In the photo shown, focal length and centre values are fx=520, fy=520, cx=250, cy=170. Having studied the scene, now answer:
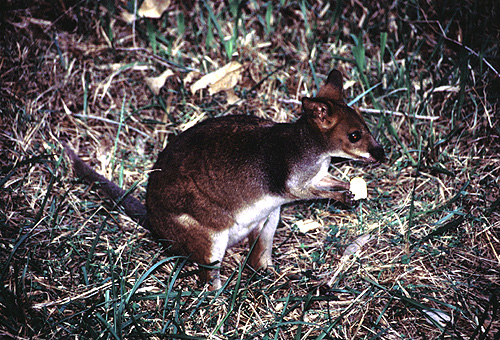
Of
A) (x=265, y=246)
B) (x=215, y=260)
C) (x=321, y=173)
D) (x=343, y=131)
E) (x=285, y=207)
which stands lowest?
(x=285, y=207)

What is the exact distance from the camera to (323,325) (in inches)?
131

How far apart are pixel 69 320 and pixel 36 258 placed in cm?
69

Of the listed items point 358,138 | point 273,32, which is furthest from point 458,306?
point 273,32

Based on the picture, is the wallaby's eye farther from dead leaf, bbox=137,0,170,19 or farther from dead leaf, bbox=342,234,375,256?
dead leaf, bbox=137,0,170,19

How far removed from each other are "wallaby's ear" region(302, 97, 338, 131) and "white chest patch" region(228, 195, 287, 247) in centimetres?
66

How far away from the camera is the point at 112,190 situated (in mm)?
4492

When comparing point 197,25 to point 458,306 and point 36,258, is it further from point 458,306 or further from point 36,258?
point 458,306

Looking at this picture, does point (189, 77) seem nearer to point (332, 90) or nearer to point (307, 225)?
point (332, 90)

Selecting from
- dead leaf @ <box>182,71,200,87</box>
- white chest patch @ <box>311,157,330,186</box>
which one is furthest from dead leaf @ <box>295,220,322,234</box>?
dead leaf @ <box>182,71,200,87</box>

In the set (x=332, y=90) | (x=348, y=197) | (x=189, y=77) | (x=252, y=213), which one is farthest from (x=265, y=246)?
(x=189, y=77)

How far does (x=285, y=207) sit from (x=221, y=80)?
59.8 inches

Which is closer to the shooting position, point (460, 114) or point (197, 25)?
point (460, 114)

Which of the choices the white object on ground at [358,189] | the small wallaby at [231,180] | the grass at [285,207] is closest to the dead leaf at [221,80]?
the grass at [285,207]

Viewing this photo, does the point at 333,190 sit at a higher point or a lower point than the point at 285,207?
higher
